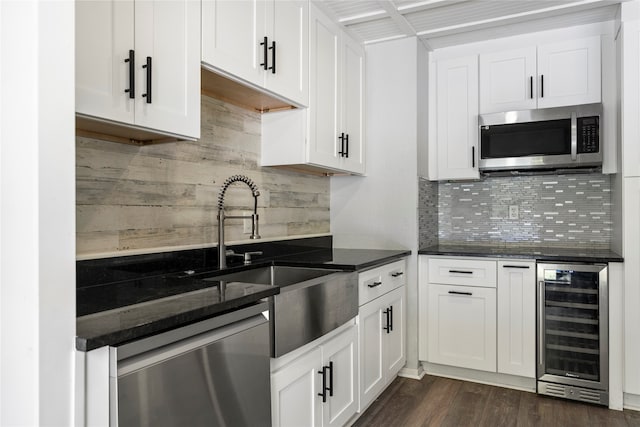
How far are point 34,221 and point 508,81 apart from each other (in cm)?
328

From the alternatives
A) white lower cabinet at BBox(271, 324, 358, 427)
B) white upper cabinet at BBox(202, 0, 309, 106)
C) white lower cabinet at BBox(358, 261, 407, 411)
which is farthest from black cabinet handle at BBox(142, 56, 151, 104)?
white lower cabinet at BBox(358, 261, 407, 411)

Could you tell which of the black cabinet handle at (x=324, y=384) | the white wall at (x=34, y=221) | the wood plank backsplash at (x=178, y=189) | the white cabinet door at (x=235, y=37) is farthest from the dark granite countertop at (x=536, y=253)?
the white wall at (x=34, y=221)

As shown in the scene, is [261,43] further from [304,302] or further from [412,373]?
[412,373]

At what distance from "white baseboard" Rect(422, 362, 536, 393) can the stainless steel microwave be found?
147 cm

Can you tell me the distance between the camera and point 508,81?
3.36m

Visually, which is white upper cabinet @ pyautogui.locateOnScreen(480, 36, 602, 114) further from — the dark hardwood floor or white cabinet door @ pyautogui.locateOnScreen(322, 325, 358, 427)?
white cabinet door @ pyautogui.locateOnScreen(322, 325, 358, 427)

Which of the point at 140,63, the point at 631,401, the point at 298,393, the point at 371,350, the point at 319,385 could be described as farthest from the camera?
the point at 631,401

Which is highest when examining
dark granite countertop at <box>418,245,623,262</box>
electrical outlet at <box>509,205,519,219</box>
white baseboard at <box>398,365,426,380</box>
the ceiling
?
the ceiling

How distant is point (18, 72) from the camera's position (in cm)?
95

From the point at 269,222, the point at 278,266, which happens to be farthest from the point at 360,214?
the point at 278,266

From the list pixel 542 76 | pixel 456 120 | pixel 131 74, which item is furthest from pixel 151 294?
pixel 542 76

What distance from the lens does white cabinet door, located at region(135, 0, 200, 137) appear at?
156 centimetres

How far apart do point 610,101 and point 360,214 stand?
1870 millimetres

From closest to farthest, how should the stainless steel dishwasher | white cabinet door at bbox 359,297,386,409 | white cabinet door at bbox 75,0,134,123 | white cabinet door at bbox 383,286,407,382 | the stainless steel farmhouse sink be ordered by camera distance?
1. the stainless steel dishwasher
2. white cabinet door at bbox 75,0,134,123
3. the stainless steel farmhouse sink
4. white cabinet door at bbox 359,297,386,409
5. white cabinet door at bbox 383,286,407,382
